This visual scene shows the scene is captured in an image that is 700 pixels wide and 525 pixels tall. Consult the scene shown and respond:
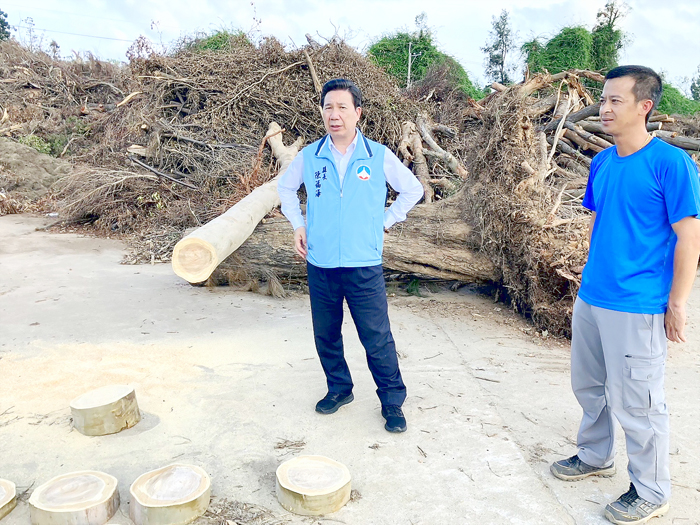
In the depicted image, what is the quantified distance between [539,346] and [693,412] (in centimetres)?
141

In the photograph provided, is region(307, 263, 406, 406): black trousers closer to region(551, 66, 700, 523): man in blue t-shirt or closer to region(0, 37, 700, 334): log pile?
region(551, 66, 700, 523): man in blue t-shirt

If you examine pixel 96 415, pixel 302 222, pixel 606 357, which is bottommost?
pixel 96 415

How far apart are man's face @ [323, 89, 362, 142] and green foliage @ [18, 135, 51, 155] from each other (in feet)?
42.6

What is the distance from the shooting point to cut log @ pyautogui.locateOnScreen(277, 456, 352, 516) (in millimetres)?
2318

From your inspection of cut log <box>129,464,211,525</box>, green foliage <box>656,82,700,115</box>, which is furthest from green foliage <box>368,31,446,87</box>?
cut log <box>129,464,211,525</box>

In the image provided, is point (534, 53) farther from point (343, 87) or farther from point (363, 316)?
point (363, 316)

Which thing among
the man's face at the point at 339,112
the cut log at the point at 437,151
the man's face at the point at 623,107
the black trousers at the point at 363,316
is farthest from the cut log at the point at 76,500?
the cut log at the point at 437,151

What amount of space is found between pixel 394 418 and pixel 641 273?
1.55 metres

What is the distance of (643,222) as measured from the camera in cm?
223

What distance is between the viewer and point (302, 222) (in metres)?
3.27

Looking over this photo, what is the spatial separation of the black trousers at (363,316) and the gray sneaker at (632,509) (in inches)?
47.4

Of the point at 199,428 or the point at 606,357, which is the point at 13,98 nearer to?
the point at 199,428

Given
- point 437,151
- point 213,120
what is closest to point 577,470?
point 437,151

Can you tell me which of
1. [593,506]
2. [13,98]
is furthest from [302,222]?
[13,98]
